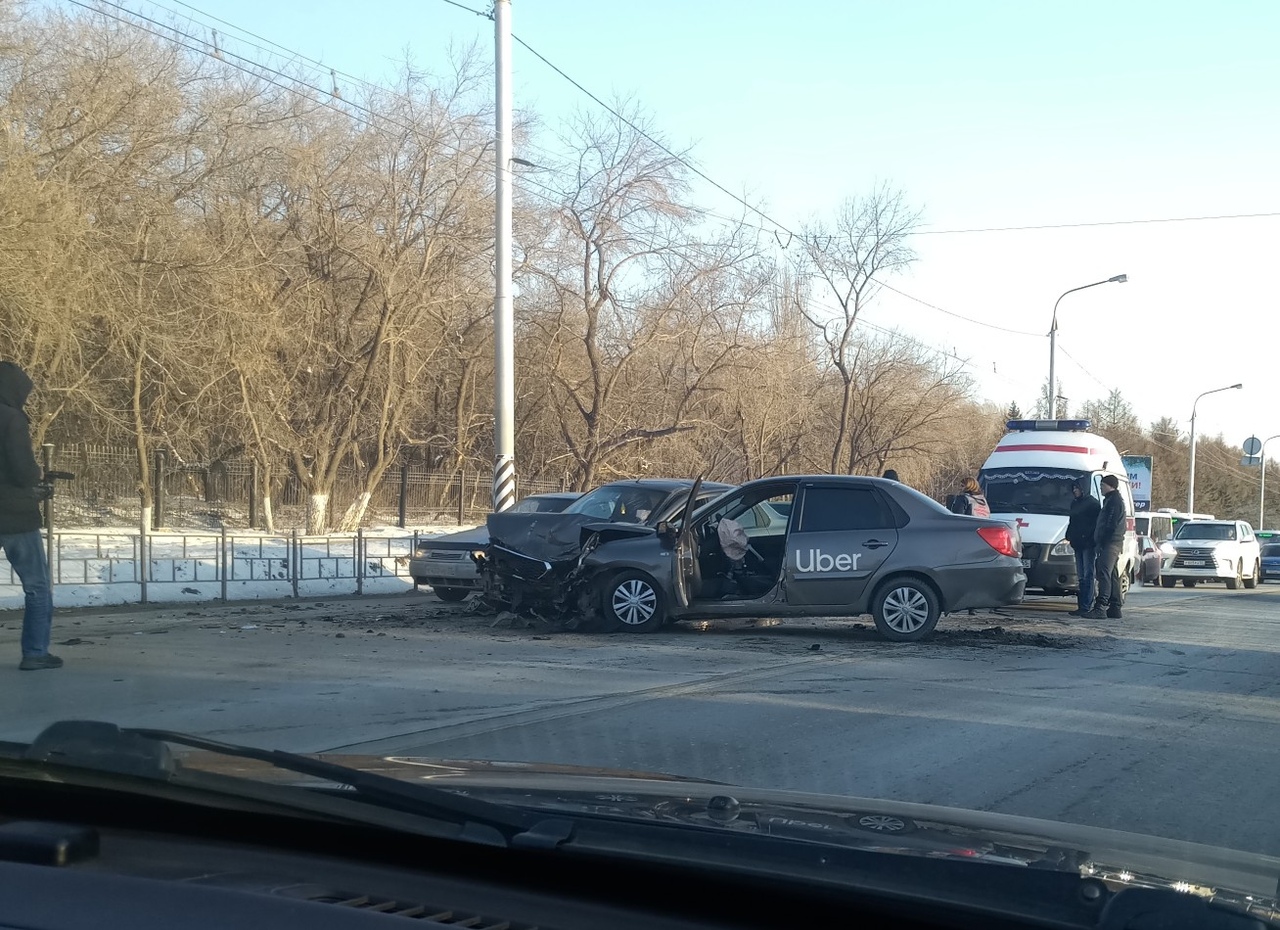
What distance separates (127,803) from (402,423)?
28837 millimetres

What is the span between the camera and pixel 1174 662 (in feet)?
37.6

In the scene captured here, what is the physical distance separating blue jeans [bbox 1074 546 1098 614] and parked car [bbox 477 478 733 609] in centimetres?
581

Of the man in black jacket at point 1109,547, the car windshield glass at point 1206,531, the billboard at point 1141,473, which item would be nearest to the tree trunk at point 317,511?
the man in black jacket at point 1109,547

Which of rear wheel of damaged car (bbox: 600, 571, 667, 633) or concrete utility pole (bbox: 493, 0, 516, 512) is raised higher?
concrete utility pole (bbox: 493, 0, 516, 512)

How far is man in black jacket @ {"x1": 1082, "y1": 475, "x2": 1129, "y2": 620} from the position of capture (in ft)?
53.1

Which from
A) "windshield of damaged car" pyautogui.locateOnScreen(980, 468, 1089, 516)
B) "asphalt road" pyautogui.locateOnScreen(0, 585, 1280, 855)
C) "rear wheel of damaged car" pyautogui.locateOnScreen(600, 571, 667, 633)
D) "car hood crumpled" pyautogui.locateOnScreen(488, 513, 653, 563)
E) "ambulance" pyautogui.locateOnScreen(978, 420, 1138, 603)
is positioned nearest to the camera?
"asphalt road" pyautogui.locateOnScreen(0, 585, 1280, 855)

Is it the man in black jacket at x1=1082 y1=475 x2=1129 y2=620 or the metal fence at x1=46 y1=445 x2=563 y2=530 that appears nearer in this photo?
the man in black jacket at x1=1082 y1=475 x2=1129 y2=620

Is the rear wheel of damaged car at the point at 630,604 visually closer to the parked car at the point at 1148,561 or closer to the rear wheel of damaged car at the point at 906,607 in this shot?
the rear wheel of damaged car at the point at 906,607

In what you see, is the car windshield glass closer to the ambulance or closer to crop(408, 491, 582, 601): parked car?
the ambulance

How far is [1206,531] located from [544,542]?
77.2 ft

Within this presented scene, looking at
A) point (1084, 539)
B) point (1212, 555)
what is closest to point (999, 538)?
point (1084, 539)

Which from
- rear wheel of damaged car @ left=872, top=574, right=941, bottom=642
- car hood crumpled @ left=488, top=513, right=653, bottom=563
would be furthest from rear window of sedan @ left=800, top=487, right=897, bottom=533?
car hood crumpled @ left=488, top=513, right=653, bottom=563

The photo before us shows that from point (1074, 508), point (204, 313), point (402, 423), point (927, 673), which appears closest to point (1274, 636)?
point (1074, 508)

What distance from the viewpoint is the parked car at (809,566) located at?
486 inches
